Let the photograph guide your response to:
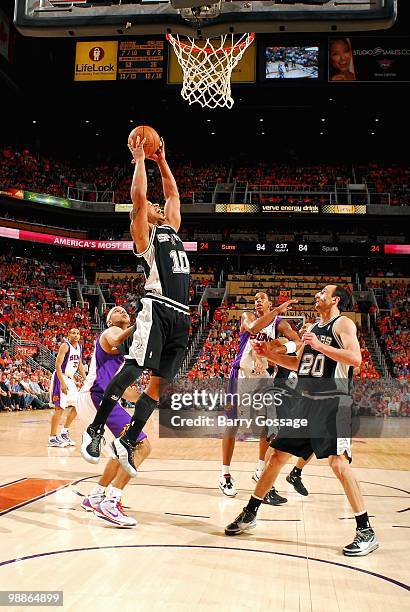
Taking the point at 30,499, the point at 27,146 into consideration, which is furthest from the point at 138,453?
the point at 27,146

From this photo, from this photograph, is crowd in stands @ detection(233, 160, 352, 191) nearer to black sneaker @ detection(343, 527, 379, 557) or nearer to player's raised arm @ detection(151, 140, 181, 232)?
player's raised arm @ detection(151, 140, 181, 232)

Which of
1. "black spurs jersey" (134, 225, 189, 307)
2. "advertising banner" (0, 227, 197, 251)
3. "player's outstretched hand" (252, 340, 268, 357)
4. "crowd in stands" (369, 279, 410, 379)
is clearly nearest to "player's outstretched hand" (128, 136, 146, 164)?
"black spurs jersey" (134, 225, 189, 307)

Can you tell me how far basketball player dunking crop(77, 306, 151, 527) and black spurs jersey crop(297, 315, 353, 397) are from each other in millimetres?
1466

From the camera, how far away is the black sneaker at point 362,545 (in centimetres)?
427

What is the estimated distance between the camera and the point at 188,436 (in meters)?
13.9

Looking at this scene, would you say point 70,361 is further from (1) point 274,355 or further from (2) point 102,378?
(1) point 274,355

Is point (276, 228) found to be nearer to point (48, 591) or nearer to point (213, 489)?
point (213, 489)

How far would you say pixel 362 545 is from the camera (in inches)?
170

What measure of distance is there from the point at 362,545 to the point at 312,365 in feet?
4.41

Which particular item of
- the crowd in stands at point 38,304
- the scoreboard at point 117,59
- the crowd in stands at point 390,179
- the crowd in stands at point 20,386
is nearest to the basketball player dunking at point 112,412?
the crowd in stands at point 20,386

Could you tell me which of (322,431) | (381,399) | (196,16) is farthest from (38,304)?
(322,431)

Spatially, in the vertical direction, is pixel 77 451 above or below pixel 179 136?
below

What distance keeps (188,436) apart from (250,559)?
984cm

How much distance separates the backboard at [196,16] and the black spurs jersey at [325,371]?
10.2 feet
